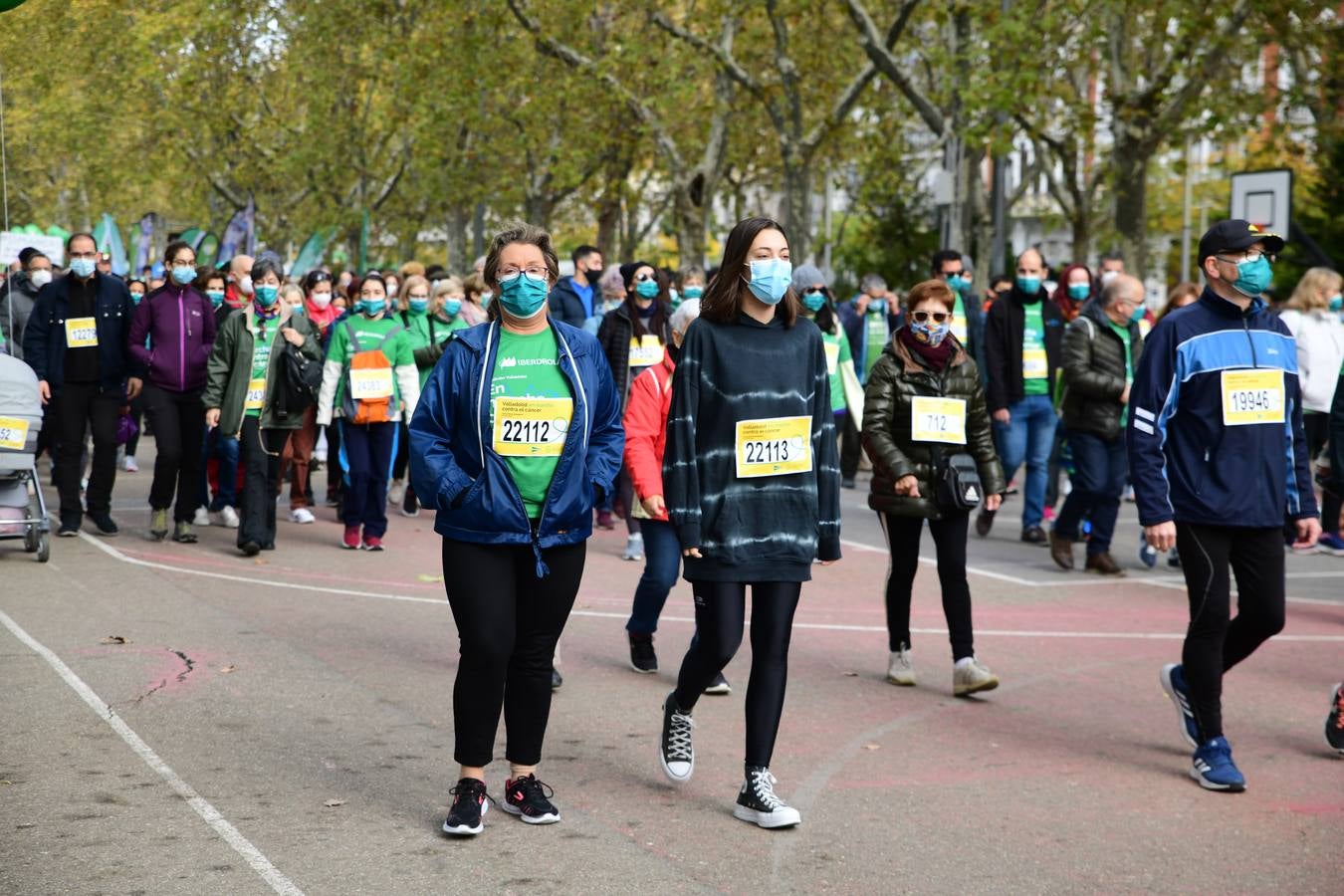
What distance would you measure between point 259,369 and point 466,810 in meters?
7.63

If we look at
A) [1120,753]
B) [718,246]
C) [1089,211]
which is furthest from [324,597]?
[718,246]

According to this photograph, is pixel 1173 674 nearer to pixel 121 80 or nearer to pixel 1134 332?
pixel 1134 332

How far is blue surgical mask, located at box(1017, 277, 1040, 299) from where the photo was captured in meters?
14.2

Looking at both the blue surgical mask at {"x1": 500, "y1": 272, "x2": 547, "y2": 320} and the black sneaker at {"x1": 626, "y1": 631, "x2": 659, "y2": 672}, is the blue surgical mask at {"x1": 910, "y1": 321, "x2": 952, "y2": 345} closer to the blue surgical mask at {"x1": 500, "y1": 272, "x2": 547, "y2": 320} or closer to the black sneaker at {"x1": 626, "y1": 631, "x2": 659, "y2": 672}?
the black sneaker at {"x1": 626, "y1": 631, "x2": 659, "y2": 672}

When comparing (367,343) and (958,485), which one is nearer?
(958,485)

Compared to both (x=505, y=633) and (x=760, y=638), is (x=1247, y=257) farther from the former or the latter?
(x=505, y=633)

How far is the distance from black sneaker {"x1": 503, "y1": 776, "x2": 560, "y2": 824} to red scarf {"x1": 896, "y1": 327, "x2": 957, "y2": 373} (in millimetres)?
3246

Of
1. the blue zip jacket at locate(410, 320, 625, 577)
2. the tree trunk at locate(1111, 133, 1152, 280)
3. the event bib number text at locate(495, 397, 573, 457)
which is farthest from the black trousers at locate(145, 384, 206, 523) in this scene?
the tree trunk at locate(1111, 133, 1152, 280)

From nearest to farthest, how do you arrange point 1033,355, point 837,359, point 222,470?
point 1033,355
point 222,470
point 837,359

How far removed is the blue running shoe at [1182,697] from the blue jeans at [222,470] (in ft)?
27.0

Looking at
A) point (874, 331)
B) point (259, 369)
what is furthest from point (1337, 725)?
point (874, 331)

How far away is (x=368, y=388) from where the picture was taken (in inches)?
506

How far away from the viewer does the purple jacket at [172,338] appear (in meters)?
13.1

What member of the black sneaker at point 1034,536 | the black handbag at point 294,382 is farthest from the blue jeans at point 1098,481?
the black handbag at point 294,382
